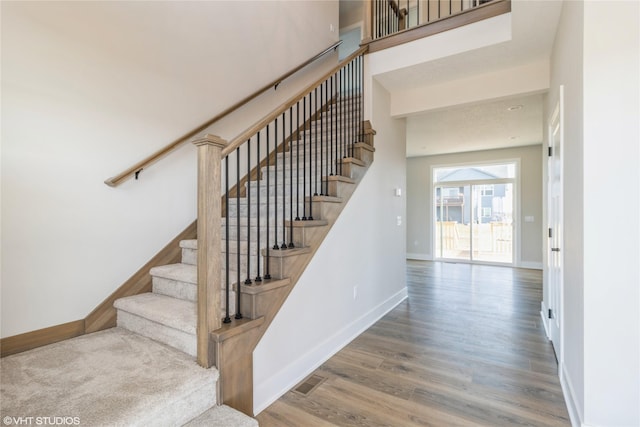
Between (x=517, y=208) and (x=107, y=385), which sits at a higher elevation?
(x=517, y=208)

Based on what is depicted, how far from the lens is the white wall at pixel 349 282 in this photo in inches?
82.3

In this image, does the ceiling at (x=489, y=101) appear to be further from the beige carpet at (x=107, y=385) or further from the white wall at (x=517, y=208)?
the beige carpet at (x=107, y=385)

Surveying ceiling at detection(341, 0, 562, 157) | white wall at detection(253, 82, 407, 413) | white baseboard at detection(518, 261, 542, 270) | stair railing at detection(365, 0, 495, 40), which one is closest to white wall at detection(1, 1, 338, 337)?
white wall at detection(253, 82, 407, 413)

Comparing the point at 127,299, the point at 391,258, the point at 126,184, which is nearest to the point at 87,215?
the point at 126,184

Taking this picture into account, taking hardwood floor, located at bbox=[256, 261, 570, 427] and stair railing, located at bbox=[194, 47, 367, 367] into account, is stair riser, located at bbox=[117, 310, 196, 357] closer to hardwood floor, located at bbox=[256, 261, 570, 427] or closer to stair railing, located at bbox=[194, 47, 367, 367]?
stair railing, located at bbox=[194, 47, 367, 367]

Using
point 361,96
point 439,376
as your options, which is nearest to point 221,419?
Result: point 439,376

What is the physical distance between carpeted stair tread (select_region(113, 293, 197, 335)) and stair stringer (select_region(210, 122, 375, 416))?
25 cm

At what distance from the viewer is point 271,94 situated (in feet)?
12.2

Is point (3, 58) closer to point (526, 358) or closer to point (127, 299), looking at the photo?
point (127, 299)

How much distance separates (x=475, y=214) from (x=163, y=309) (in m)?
7.34

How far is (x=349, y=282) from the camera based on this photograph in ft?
9.71

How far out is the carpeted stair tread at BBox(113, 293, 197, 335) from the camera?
Result: 186 centimetres

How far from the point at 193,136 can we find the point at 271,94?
1.31 metres
